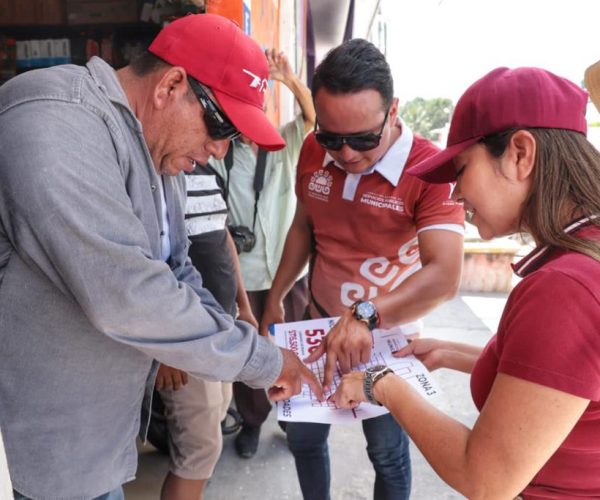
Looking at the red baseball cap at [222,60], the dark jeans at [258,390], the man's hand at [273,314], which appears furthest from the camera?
the dark jeans at [258,390]

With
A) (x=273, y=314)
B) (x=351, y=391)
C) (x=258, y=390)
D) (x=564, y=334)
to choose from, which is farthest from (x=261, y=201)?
(x=564, y=334)

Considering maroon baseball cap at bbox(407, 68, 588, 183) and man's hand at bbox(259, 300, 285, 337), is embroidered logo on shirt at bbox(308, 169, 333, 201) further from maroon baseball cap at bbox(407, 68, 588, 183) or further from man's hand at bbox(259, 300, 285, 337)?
maroon baseball cap at bbox(407, 68, 588, 183)

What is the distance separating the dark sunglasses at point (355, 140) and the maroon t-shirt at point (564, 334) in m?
0.89

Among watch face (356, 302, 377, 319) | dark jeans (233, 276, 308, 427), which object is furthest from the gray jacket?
dark jeans (233, 276, 308, 427)

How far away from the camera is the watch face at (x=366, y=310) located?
1645mm

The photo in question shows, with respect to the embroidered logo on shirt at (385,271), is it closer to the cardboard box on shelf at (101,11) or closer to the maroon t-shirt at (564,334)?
the maroon t-shirt at (564,334)

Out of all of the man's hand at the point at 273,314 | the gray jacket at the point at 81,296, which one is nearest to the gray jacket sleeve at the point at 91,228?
the gray jacket at the point at 81,296

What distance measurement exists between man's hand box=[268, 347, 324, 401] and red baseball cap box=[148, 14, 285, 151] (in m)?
0.62

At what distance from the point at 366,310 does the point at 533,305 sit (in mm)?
853

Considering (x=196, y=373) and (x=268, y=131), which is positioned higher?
(x=268, y=131)

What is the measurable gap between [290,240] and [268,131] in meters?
0.98

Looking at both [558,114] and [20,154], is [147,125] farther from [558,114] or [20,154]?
[558,114]

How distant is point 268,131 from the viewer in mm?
1280

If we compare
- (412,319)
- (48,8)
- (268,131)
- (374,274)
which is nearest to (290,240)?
(374,274)
